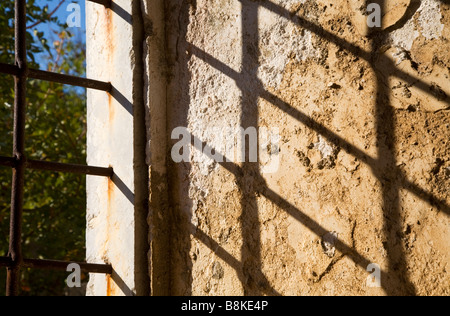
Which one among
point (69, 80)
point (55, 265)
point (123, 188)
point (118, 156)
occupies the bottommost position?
point (55, 265)

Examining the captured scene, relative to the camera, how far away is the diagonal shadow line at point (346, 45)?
1.57 m

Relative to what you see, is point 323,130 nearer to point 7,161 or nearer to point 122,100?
point 122,100

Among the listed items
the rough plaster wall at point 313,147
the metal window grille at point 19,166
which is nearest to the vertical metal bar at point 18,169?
the metal window grille at point 19,166

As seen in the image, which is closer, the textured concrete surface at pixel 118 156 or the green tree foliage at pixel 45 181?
the textured concrete surface at pixel 118 156

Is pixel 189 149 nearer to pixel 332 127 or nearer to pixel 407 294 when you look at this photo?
pixel 332 127

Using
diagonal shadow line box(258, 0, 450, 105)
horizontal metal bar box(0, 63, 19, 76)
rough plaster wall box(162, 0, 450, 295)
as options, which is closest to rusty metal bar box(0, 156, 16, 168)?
horizontal metal bar box(0, 63, 19, 76)

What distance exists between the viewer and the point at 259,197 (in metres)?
1.92

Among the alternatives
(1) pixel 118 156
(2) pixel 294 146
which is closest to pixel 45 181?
(1) pixel 118 156

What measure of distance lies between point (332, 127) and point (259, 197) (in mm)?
368

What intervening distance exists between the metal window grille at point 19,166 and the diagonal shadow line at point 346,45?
2.77 feet

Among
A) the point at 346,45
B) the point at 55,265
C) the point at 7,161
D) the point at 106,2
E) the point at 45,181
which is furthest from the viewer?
the point at 45,181

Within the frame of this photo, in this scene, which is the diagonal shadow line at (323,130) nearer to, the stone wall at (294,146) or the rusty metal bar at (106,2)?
the stone wall at (294,146)

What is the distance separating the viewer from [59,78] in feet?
7.07

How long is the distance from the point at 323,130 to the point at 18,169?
111 centimetres
